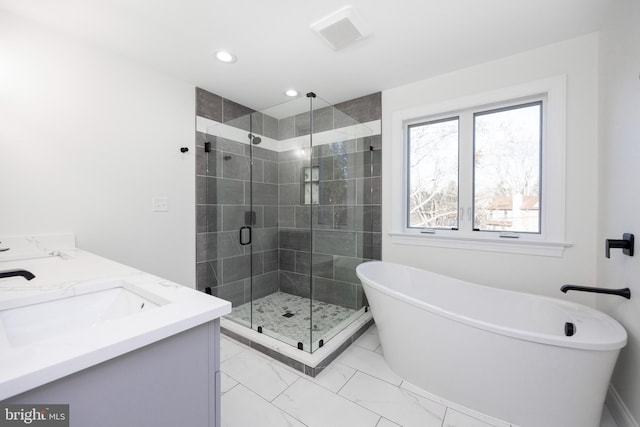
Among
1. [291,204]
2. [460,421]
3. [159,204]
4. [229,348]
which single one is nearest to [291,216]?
[291,204]

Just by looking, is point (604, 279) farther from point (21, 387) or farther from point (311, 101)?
point (21, 387)

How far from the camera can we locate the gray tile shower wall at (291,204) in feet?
8.81

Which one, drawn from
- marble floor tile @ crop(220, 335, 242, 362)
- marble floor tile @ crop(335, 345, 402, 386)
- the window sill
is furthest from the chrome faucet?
the window sill

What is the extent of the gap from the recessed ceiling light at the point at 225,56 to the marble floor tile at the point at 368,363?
2.61 metres

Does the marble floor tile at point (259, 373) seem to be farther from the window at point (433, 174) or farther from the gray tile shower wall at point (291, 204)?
the window at point (433, 174)

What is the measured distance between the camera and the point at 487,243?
2.20 m

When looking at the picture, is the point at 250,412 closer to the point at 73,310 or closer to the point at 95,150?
the point at 73,310

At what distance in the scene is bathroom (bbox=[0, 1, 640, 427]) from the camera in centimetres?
154

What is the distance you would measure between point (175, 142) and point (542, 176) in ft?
10.5

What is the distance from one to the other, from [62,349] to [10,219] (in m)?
1.77

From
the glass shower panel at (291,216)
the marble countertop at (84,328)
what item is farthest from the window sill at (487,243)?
the marble countertop at (84,328)

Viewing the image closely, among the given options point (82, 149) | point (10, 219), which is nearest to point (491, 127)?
point (82, 149)

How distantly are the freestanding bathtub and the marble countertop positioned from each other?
4.41ft

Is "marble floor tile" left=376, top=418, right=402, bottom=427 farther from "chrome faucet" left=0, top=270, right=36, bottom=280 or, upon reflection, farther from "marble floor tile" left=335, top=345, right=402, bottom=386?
"chrome faucet" left=0, top=270, right=36, bottom=280
